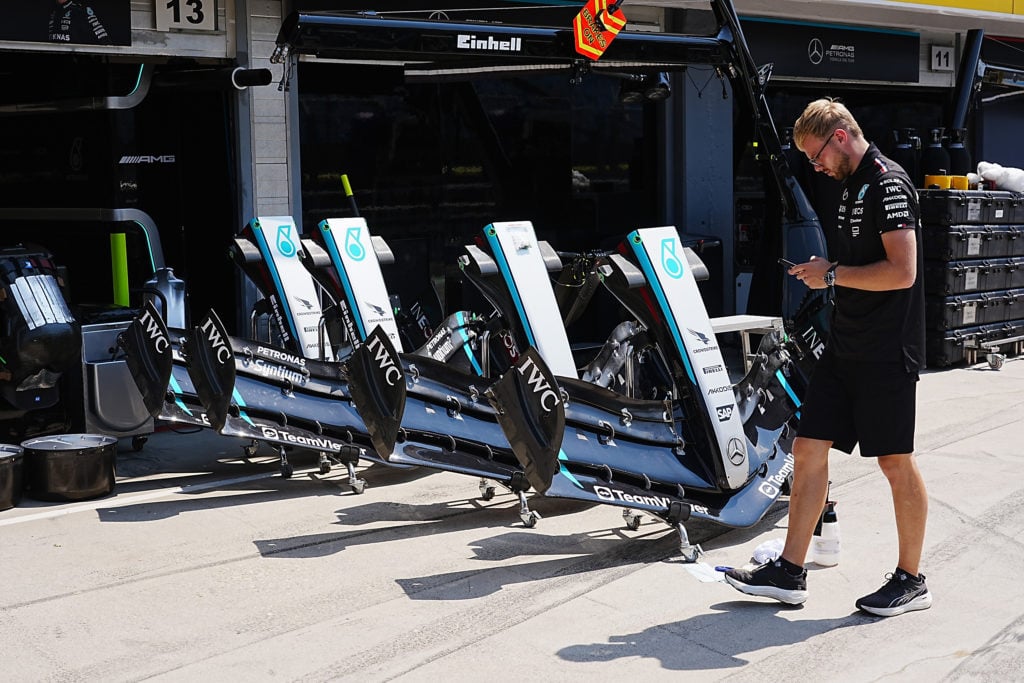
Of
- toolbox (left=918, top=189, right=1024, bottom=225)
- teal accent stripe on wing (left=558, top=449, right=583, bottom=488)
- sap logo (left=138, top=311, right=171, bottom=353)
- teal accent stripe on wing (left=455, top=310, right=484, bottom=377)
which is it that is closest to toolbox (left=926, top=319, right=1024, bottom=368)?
toolbox (left=918, top=189, right=1024, bottom=225)

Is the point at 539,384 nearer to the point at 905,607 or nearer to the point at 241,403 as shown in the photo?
the point at 905,607

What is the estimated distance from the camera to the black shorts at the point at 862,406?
4.48 meters

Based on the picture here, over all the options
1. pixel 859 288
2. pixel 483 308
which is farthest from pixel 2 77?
pixel 859 288

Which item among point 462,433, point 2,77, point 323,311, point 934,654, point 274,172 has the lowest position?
point 934,654

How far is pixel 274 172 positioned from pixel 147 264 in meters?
1.22

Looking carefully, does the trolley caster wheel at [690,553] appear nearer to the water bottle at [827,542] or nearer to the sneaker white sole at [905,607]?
the water bottle at [827,542]

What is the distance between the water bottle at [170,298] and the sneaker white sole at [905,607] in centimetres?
453

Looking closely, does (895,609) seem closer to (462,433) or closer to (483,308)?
(462,433)

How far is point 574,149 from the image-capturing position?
39.4 feet

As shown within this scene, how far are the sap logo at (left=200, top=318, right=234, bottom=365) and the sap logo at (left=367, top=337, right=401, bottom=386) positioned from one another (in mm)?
855

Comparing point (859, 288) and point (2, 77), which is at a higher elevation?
point (2, 77)

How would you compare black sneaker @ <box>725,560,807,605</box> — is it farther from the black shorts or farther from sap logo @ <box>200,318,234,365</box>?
sap logo @ <box>200,318,234,365</box>

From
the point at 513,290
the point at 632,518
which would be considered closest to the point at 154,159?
the point at 513,290

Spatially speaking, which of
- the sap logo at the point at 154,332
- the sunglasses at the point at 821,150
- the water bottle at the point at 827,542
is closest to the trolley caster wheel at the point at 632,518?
the water bottle at the point at 827,542
